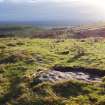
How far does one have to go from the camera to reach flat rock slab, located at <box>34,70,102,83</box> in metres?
24.7

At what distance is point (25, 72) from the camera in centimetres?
2652

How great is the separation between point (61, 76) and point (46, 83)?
211 centimetres

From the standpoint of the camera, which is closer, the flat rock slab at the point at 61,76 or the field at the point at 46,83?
the field at the point at 46,83

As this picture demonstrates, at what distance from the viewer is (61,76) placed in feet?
83.6

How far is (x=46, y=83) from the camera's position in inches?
931

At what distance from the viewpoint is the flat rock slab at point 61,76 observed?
24.7 meters

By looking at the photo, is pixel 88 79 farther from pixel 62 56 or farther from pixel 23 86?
pixel 62 56

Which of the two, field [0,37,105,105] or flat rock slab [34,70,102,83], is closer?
field [0,37,105,105]

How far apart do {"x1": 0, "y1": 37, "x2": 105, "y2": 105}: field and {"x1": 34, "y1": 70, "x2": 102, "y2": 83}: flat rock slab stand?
24.1 inches

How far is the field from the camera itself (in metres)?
21.6

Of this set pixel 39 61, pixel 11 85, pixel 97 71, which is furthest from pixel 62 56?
pixel 11 85

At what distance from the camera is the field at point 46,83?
2159 centimetres

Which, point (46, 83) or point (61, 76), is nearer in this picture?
point (46, 83)

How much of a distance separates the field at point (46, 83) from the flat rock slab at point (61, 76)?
24.1 inches
